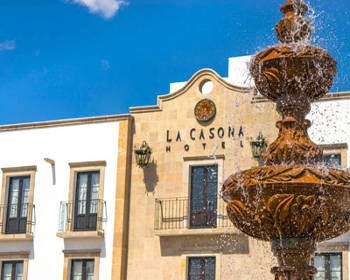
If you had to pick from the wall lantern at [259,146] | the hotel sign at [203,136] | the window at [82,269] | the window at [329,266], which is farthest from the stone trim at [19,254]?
the window at [329,266]

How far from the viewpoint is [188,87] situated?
22.5 metres

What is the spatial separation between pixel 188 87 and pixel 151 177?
2.78 m

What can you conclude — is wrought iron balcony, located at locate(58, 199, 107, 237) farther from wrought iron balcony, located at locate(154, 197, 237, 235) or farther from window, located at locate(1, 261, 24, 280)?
window, located at locate(1, 261, 24, 280)

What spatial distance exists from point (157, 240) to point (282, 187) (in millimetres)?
13660

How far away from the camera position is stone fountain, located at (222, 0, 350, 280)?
850 centimetres

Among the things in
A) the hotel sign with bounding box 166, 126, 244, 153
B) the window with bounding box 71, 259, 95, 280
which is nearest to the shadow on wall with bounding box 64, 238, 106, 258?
the window with bounding box 71, 259, 95, 280

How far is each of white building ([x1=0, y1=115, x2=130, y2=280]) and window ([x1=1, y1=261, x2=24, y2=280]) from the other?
30 millimetres

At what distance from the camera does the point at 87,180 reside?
23047mm

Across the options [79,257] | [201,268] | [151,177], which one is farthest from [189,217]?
[79,257]

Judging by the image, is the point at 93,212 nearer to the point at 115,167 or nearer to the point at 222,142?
the point at 115,167

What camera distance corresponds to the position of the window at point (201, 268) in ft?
68.9

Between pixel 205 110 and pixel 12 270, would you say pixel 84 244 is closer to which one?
pixel 12 270

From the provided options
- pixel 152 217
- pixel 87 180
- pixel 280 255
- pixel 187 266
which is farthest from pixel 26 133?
pixel 280 255

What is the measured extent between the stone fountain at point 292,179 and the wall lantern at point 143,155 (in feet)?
41.3
